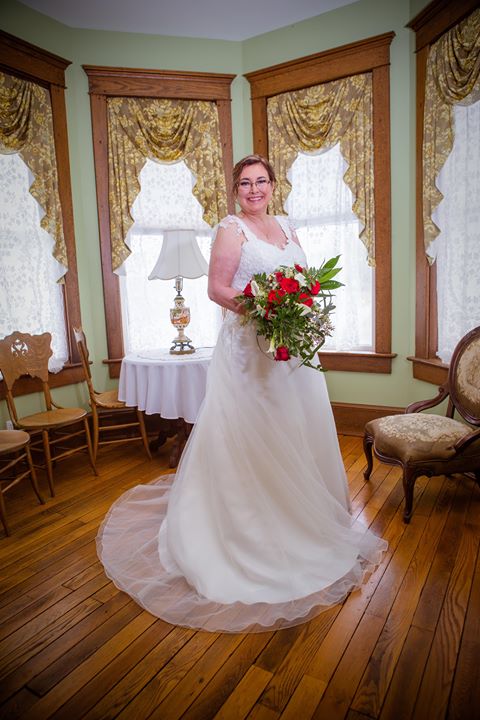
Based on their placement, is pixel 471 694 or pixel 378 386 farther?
pixel 378 386

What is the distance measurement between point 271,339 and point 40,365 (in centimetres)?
232

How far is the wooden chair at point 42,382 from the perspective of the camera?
325cm

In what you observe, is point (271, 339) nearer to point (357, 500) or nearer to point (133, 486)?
point (357, 500)

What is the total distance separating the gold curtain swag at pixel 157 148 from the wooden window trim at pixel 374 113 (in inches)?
17.3

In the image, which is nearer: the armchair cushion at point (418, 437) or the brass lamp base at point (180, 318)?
the armchair cushion at point (418, 437)

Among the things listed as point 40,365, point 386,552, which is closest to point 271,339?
point 386,552

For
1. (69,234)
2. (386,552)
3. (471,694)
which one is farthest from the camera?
(69,234)

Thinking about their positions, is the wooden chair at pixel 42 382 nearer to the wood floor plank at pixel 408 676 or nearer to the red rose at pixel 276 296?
the red rose at pixel 276 296

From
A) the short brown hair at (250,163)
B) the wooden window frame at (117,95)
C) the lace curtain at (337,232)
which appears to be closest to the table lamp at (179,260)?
the wooden window frame at (117,95)

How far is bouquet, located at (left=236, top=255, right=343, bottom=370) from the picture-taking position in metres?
1.91

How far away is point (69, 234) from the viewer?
4.05m

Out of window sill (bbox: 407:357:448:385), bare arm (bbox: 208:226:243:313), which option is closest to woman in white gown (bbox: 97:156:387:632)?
bare arm (bbox: 208:226:243:313)

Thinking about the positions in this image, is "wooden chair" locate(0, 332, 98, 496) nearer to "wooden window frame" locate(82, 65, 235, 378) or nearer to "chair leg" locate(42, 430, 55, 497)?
"chair leg" locate(42, 430, 55, 497)

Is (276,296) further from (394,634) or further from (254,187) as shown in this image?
(394,634)
